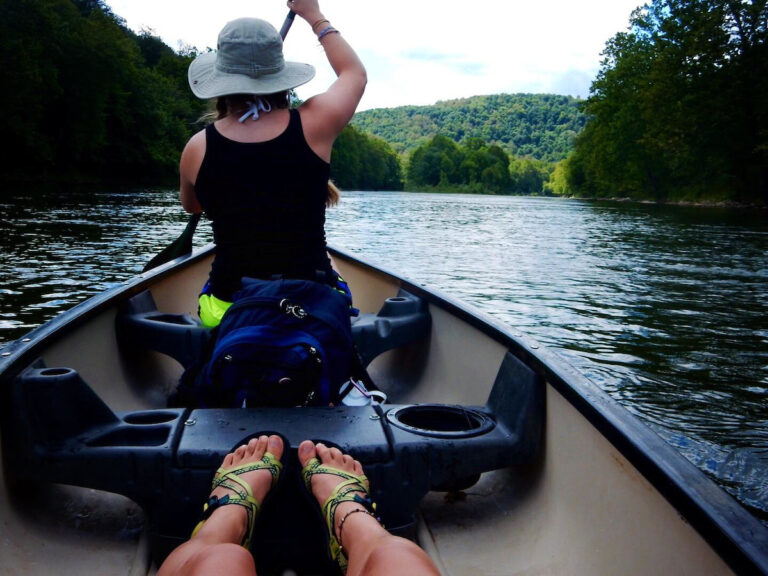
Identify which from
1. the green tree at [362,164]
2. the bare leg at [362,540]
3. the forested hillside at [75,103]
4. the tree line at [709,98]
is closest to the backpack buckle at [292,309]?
the bare leg at [362,540]

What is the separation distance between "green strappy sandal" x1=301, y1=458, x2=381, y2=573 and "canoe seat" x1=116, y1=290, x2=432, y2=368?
1.20 meters

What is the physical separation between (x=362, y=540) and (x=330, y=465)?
0.99 ft

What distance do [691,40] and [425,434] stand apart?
35.1m

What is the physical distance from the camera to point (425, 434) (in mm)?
1798

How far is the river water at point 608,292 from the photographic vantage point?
4.00 m

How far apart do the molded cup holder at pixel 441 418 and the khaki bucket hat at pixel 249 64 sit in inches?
44.0

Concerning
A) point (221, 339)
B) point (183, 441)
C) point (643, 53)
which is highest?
point (643, 53)

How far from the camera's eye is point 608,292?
26.5 feet

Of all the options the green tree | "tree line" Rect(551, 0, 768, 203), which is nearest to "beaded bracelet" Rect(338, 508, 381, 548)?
"tree line" Rect(551, 0, 768, 203)

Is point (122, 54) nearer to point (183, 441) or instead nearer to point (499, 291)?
point (499, 291)

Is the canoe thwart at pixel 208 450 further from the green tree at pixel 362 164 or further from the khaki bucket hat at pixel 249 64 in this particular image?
the green tree at pixel 362 164

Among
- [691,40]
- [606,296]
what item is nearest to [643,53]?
[691,40]

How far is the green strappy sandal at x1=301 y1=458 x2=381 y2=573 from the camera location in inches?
56.9

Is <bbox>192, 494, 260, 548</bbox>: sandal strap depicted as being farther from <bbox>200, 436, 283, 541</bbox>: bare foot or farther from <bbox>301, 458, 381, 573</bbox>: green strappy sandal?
<bbox>301, 458, 381, 573</bbox>: green strappy sandal
